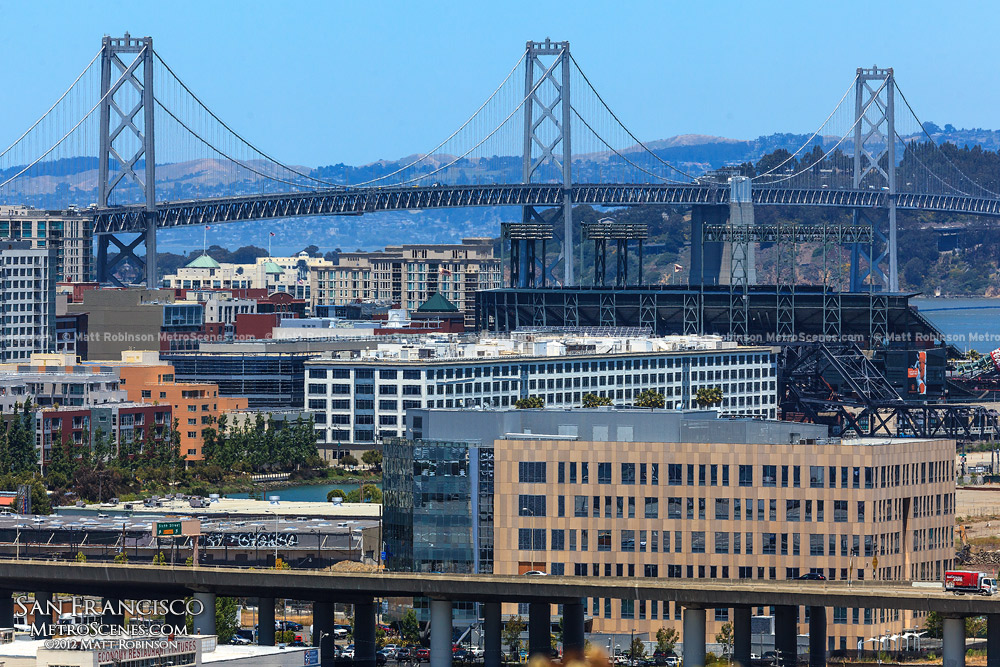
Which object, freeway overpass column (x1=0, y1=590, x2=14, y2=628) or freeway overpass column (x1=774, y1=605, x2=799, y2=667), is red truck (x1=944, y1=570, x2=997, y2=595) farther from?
freeway overpass column (x1=0, y1=590, x2=14, y2=628)

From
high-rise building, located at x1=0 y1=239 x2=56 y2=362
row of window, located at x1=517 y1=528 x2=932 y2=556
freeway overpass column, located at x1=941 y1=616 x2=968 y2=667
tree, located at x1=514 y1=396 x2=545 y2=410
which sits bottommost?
freeway overpass column, located at x1=941 y1=616 x2=968 y2=667

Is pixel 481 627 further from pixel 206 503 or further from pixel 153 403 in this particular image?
pixel 153 403

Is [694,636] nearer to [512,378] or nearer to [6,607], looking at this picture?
[6,607]

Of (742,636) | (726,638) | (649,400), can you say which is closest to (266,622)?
(726,638)

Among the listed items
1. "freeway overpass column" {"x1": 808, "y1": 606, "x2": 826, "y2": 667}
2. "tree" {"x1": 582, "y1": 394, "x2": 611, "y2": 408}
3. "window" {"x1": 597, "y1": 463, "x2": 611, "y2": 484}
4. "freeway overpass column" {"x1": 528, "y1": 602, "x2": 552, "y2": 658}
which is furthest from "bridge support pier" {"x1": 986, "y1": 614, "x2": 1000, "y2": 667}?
"tree" {"x1": 582, "y1": 394, "x2": 611, "y2": 408}

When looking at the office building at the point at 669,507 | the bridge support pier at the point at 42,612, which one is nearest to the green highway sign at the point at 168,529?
the bridge support pier at the point at 42,612

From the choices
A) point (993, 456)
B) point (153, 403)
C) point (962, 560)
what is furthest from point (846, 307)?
point (962, 560)
